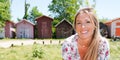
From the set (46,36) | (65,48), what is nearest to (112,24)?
(46,36)

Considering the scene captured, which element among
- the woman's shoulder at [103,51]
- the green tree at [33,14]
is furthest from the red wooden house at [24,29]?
the woman's shoulder at [103,51]

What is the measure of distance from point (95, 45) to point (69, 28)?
34142 millimetres

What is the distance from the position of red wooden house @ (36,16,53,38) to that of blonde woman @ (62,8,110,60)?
33.5 metres

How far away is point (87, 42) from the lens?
263 centimetres

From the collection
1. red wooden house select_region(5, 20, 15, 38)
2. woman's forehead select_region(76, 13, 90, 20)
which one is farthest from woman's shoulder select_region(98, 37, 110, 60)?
red wooden house select_region(5, 20, 15, 38)

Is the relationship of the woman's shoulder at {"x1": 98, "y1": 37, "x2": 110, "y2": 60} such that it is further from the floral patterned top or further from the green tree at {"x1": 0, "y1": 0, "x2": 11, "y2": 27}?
the green tree at {"x1": 0, "y1": 0, "x2": 11, "y2": 27}

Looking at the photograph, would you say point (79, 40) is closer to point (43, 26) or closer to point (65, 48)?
point (65, 48)

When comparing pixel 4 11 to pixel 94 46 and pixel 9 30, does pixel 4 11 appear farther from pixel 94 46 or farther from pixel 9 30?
pixel 94 46

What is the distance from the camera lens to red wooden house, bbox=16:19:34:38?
121 ft

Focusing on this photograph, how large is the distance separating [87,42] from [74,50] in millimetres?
173

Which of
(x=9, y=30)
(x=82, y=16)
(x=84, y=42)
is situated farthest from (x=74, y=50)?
(x=9, y=30)

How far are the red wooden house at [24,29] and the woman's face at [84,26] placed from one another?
34.3 m

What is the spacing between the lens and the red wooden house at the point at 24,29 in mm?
Answer: 36781

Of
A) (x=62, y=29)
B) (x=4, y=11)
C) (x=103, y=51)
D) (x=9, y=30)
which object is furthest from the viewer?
(x=9, y=30)
